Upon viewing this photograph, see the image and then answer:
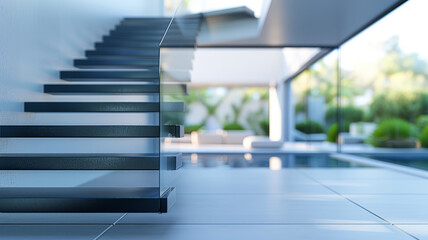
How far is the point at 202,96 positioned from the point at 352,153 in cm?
963

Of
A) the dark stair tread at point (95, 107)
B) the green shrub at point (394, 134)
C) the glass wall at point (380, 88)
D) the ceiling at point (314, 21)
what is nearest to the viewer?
the dark stair tread at point (95, 107)

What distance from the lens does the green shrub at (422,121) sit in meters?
7.59

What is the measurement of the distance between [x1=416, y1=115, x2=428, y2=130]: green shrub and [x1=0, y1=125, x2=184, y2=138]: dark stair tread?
5879 mm

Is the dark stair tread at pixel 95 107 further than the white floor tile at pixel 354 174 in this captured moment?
No

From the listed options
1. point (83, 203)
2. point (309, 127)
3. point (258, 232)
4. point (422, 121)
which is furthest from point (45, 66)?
point (309, 127)

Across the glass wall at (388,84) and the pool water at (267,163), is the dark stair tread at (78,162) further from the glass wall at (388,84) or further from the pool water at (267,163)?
the glass wall at (388,84)

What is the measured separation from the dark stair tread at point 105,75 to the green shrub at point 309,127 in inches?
295

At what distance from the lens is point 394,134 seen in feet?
28.1

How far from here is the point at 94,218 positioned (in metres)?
3.05

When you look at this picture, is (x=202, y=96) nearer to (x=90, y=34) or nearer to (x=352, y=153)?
(x=352, y=153)

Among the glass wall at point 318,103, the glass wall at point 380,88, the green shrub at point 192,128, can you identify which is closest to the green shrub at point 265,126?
the glass wall at point 318,103

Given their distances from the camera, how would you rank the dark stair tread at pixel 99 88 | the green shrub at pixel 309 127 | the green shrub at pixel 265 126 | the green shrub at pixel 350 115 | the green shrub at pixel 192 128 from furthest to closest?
the green shrub at pixel 192 128, the green shrub at pixel 265 126, the green shrub at pixel 309 127, the green shrub at pixel 350 115, the dark stair tread at pixel 99 88

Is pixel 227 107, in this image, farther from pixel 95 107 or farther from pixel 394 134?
pixel 95 107

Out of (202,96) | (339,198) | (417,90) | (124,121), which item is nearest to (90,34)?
(124,121)
